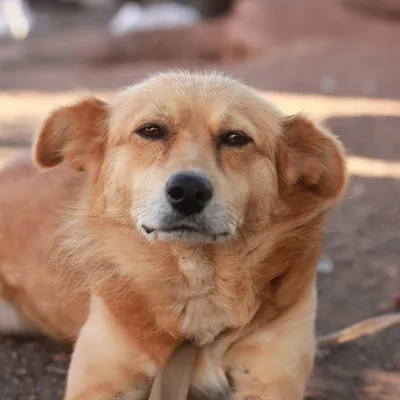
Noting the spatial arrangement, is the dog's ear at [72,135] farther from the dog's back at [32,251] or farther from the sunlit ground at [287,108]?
the sunlit ground at [287,108]

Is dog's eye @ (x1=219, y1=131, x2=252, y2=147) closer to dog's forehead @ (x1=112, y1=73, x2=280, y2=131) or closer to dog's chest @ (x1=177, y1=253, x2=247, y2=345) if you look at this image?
dog's forehead @ (x1=112, y1=73, x2=280, y2=131)

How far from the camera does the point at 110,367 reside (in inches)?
110

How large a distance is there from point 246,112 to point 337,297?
4.92 ft

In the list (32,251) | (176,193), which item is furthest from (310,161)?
(32,251)

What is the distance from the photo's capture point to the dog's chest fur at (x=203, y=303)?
2.84 meters

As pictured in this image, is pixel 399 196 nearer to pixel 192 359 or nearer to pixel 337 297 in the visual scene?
pixel 337 297

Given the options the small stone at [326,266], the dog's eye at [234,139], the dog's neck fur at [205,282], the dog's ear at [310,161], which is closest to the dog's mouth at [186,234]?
the dog's neck fur at [205,282]

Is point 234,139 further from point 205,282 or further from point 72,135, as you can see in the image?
point 72,135

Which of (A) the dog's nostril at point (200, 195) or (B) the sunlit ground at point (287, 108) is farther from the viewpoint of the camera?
(B) the sunlit ground at point (287, 108)

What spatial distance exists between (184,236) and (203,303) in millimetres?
377

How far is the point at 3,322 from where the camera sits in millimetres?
3643

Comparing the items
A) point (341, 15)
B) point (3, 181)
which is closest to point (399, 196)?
point (3, 181)

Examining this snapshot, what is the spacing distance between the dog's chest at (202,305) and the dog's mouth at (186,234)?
25 cm

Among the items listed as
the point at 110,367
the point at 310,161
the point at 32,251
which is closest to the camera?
the point at 110,367
